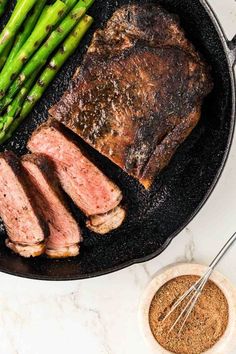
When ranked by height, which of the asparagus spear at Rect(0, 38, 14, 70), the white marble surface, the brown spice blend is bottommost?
the white marble surface

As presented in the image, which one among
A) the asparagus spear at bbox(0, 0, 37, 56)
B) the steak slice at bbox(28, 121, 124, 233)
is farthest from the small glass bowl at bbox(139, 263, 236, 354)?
the asparagus spear at bbox(0, 0, 37, 56)

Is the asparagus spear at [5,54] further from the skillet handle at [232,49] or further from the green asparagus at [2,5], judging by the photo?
the skillet handle at [232,49]

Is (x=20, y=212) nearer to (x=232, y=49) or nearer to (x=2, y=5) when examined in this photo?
(x=2, y=5)

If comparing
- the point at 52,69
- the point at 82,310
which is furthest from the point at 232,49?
the point at 82,310

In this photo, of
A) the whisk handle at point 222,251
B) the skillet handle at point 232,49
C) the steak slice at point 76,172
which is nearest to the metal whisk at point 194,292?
the whisk handle at point 222,251

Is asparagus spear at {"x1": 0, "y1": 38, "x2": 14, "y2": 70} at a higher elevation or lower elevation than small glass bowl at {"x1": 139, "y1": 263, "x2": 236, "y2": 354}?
higher

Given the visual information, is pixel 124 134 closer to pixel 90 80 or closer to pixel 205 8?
pixel 90 80

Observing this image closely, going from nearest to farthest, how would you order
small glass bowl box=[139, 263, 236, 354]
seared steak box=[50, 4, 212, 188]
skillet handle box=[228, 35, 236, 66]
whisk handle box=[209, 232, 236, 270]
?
skillet handle box=[228, 35, 236, 66]
seared steak box=[50, 4, 212, 188]
whisk handle box=[209, 232, 236, 270]
small glass bowl box=[139, 263, 236, 354]

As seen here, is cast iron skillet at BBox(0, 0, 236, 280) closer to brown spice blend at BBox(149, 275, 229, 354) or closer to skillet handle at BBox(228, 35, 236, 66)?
skillet handle at BBox(228, 35, 236, 66)
